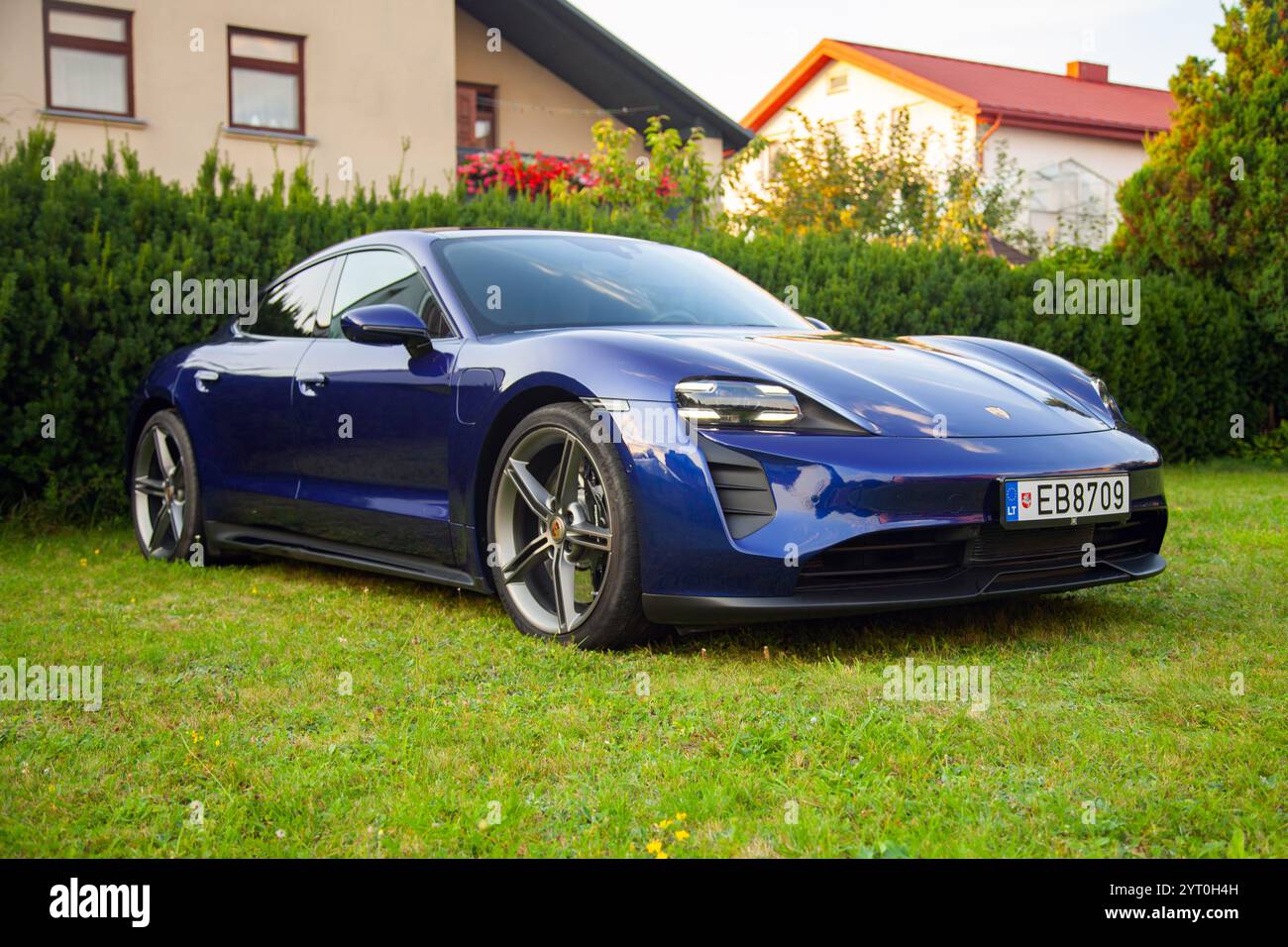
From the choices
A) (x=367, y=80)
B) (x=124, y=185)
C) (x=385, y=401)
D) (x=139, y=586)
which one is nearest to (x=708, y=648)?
(x=385, y=401)

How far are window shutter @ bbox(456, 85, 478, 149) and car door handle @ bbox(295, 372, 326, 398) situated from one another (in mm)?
13616

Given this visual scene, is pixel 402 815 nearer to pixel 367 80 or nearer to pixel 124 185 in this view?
pixel 124 185

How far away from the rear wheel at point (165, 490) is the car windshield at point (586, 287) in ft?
6.01

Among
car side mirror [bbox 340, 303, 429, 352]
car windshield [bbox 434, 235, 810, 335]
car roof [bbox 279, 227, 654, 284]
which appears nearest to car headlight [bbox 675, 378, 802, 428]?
car windshield [bbox 434, 235, 810, 335]

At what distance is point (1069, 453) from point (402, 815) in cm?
242

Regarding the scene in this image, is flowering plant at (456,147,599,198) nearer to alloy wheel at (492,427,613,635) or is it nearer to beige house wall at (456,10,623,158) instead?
beige house wall at (456,10,623,158)

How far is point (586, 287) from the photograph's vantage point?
4.92 metres

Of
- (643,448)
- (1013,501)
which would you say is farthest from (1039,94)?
(643,448)

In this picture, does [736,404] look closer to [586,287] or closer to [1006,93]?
[586,287]

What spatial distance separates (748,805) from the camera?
8.61 feet

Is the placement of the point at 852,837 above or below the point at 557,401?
below

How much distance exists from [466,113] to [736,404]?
15.5m

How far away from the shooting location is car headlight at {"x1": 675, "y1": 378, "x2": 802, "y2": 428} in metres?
3.83

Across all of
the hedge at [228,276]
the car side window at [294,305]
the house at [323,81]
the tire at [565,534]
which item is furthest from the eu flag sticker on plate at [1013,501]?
the house at [323,81]
